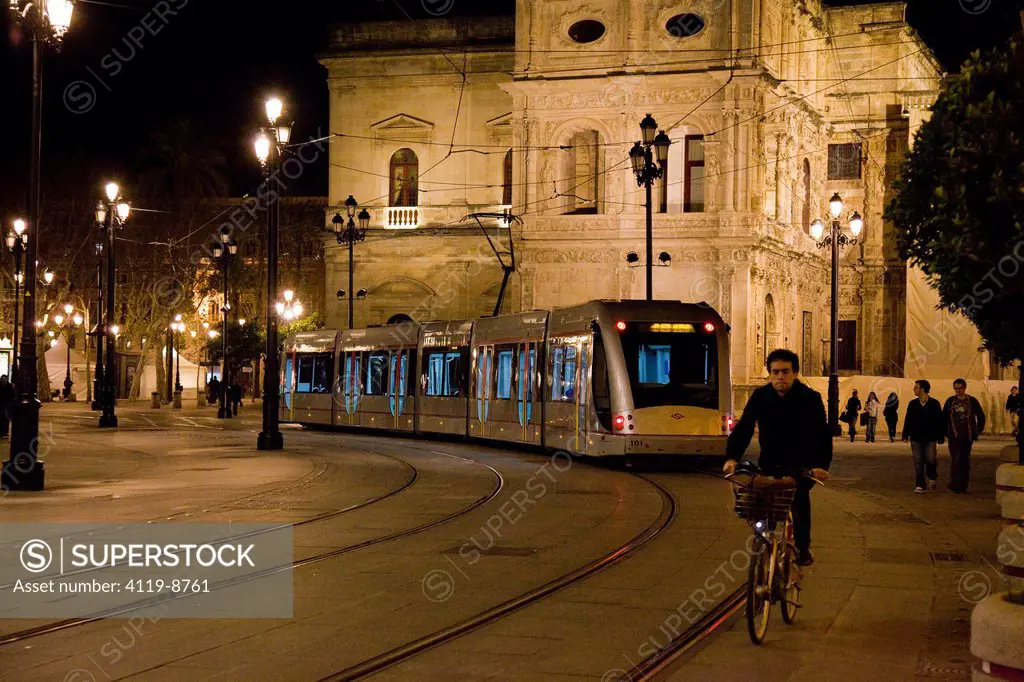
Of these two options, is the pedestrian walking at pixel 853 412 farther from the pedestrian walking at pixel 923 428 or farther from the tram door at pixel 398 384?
the pedestrian walking at pixel 923 428

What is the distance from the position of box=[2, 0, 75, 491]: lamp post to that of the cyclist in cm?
1148

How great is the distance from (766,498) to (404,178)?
49.3m

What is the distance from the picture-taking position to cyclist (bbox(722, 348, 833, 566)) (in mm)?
9242

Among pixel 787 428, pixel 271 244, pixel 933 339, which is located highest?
pixel 271 244

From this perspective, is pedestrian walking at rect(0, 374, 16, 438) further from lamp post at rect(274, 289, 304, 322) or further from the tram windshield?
lamp post at rect(274, 289, 304, 322)

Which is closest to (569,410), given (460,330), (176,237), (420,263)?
(460,330)

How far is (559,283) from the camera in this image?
48.3 metres

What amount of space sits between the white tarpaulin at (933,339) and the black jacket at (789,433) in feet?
146

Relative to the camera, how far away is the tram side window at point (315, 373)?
3825 centimetres

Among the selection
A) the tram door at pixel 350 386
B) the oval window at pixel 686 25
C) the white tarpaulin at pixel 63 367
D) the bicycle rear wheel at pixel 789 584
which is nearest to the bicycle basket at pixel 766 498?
the bicycle rear wheel at pixel 789 584

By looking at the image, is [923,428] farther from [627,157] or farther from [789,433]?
[627,157]

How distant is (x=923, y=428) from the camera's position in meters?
20.0

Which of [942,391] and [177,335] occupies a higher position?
[177,335]

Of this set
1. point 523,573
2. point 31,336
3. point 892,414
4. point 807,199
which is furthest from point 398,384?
point 807,199
